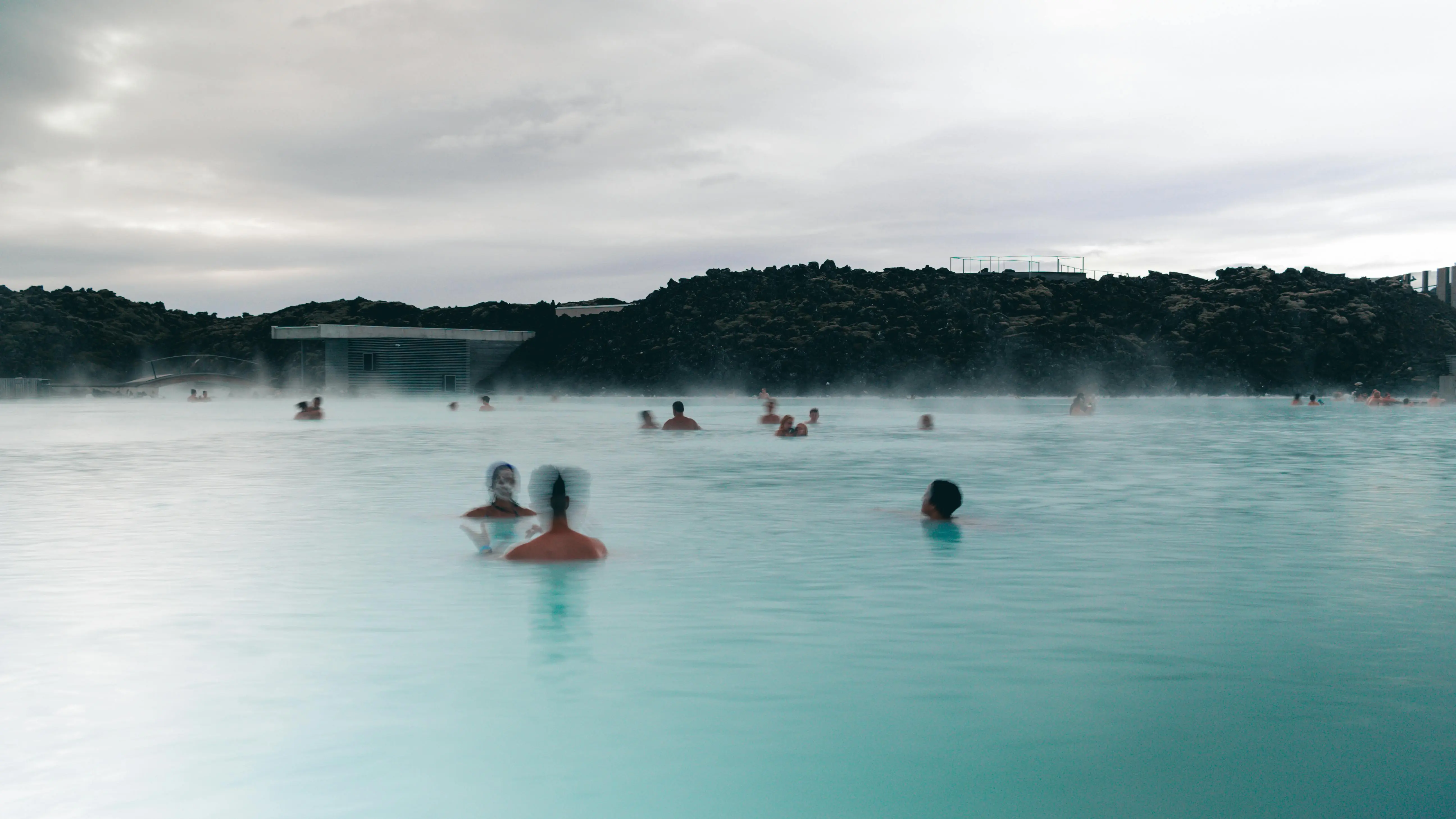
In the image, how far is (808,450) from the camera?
20172 millimetres

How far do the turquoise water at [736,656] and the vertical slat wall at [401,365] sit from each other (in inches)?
1493

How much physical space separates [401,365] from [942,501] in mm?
43482

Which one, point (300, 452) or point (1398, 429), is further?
point (1398, 429)

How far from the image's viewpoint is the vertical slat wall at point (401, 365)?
5100 cm

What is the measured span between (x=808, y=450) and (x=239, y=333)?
57.8 meters

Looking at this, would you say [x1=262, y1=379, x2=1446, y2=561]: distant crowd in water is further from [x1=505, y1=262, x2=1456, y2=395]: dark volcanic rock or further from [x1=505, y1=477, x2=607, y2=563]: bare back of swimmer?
[x1=505, y1=262, x2=1456, y2=395]: dark volcanic rock

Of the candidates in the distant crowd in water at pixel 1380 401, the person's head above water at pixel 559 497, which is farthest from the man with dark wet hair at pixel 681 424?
the distant crowd in water at pixel 1380 401

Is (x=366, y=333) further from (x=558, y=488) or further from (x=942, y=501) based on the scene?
(x=558, y=488)

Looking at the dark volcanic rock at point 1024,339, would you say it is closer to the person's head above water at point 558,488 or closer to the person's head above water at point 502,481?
the person's head above water at point 558,488

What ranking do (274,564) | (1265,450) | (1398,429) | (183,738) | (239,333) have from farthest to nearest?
(239,333), (1398,429), (1265,450), (274,564), (183,738)

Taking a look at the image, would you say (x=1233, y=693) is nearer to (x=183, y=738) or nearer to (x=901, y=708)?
(x=901, y=708)

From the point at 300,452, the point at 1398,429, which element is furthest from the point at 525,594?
the point at 1398,429

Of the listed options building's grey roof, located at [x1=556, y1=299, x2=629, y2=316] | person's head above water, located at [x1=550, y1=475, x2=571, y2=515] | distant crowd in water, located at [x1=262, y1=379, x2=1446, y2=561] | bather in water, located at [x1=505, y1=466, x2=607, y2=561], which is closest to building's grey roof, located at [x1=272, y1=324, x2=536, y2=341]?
building's grey roof, located at [x1=556, y1=299, x2=629, y2=316]

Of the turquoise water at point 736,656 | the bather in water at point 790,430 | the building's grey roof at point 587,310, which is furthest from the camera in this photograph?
the building's grey roof at point 587,310
